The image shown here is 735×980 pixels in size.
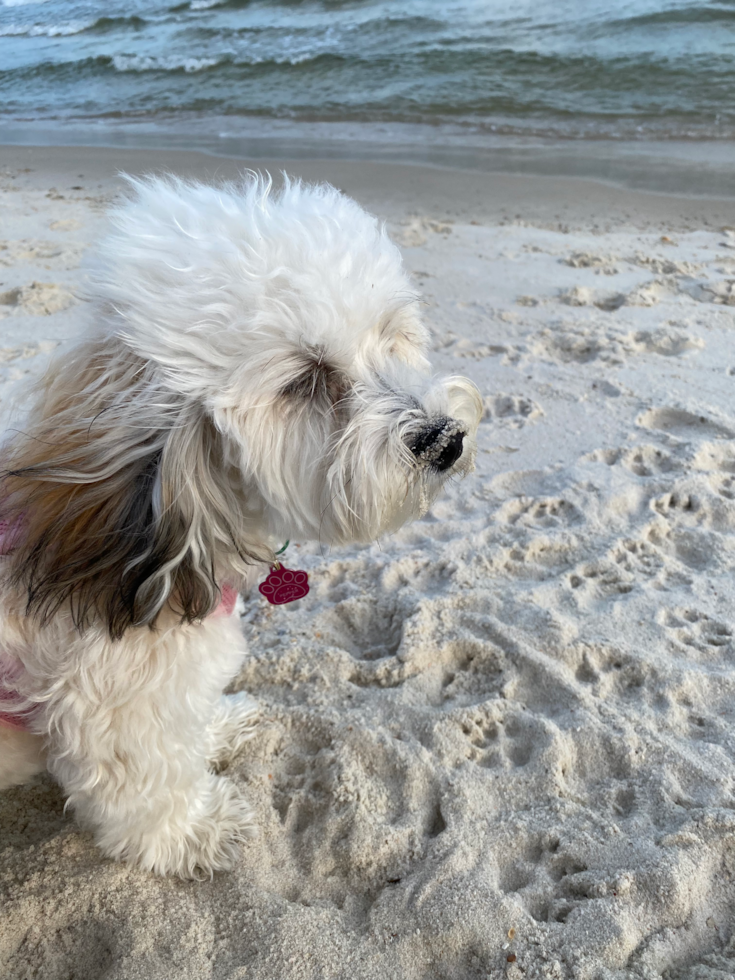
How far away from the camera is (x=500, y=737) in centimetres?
237

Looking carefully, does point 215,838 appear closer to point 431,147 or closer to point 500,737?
point 500,737

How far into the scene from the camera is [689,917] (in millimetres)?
1860

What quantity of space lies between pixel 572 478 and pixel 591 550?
0.49m

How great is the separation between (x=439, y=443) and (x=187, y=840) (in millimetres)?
1401

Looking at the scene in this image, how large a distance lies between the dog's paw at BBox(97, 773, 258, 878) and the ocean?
27.1 feet

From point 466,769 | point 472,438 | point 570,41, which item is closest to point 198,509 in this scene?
point 472,438

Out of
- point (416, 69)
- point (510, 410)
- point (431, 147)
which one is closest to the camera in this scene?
point (510, 410)

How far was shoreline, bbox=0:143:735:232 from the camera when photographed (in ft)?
22.4

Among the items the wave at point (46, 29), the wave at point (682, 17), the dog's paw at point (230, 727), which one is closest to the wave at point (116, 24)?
the wave at point (46, 29)

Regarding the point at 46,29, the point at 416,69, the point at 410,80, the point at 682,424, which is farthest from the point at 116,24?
the point at 682,424

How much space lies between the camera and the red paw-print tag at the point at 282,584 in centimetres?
218

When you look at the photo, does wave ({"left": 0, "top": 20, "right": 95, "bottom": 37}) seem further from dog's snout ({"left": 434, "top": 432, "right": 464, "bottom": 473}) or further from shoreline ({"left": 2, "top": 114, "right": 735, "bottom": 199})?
dog's snout ({"left": 434, "top": 432, "right": 464, "bottom": 473})

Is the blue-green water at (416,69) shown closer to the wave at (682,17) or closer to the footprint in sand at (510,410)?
the wave at (682,17)

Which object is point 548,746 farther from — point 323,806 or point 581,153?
point 581,153
